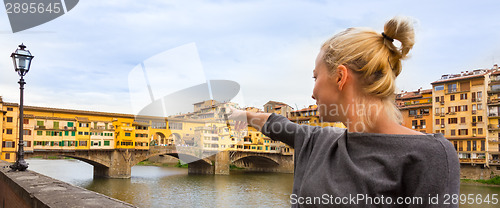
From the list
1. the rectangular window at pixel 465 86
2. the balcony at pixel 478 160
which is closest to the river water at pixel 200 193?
the balcony at pixel 478 160

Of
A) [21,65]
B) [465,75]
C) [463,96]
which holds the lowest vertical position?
[21,65]

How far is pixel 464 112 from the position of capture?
32406 millimetres

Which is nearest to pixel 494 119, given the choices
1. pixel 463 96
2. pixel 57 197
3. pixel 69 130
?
pixel 463 96

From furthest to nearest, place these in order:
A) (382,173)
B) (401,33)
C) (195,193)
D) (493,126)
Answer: (493,126)
(195,193)
(401,33)
(382,173)

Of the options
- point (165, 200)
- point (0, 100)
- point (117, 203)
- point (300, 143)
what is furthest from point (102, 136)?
point (300, 143)

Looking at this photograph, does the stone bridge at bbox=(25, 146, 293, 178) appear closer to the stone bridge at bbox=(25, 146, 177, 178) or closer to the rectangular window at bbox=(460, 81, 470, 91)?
the stone bridge at bbox=(25, 146, 177, 178)

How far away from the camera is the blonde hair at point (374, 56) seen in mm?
755

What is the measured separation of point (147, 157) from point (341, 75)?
124ft

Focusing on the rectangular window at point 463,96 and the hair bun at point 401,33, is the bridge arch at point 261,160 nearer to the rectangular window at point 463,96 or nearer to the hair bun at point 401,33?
the rectangular window at point 463,96

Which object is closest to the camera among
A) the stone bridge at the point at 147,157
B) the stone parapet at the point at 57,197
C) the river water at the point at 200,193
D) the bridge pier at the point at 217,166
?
the stone parapet at the point at 57,197

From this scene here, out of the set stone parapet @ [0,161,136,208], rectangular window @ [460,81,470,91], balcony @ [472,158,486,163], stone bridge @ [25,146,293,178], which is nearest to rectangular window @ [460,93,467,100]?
rectangular window @ [460,81,470,91]

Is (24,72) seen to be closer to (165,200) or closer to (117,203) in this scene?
(117,203)

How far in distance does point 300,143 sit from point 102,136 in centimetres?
3658

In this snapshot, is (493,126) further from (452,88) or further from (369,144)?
(369,144)
